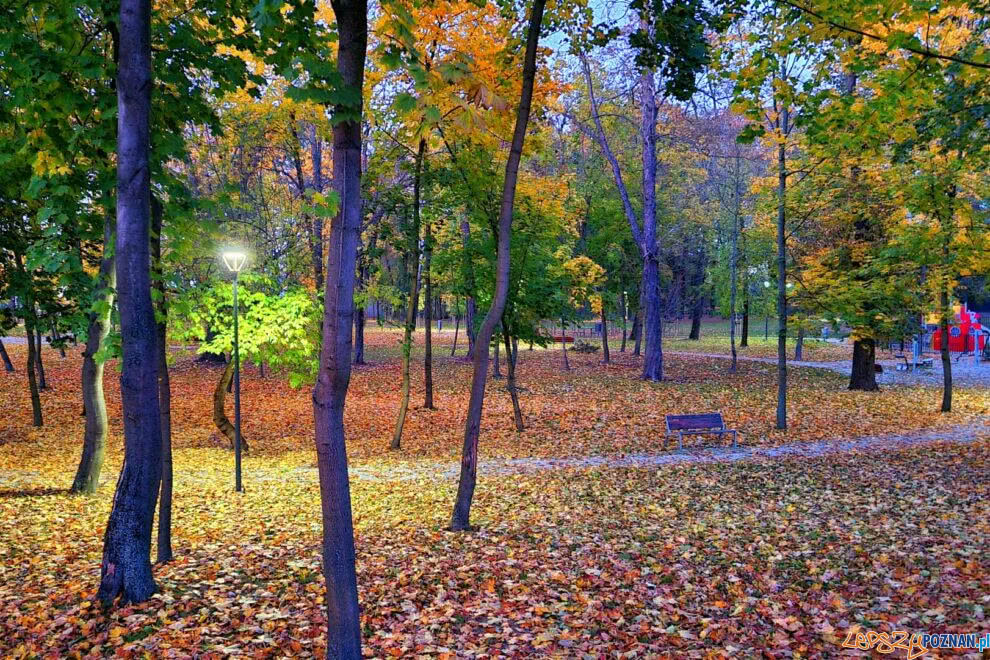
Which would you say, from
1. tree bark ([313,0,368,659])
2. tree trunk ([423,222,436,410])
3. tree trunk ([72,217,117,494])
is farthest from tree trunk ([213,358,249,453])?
tree bark ([313,0,368,659])

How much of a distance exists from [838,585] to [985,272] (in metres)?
13.4

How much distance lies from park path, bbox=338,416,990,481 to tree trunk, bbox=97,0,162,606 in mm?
5639

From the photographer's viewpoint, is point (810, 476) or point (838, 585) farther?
point (810, 476)

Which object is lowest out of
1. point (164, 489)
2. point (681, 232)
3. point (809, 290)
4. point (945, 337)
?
point (164, 489)

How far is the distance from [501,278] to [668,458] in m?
6.20

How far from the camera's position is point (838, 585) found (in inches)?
201

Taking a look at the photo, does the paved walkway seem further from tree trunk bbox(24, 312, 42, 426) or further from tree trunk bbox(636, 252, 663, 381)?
tree trunk bbox(24, 312, 42, 426)

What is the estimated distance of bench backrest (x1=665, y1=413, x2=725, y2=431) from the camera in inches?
461

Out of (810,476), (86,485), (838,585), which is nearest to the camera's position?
(838,585)

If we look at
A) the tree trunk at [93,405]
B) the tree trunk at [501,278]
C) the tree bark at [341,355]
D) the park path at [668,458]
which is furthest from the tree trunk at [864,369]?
the tree trunk at [93,405]

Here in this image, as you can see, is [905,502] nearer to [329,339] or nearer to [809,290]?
[329,339]

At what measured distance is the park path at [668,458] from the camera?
33.9 ft

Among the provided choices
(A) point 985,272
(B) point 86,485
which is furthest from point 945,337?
(B) point 86,485

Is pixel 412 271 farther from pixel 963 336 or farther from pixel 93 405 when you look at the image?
pixel 963 336
